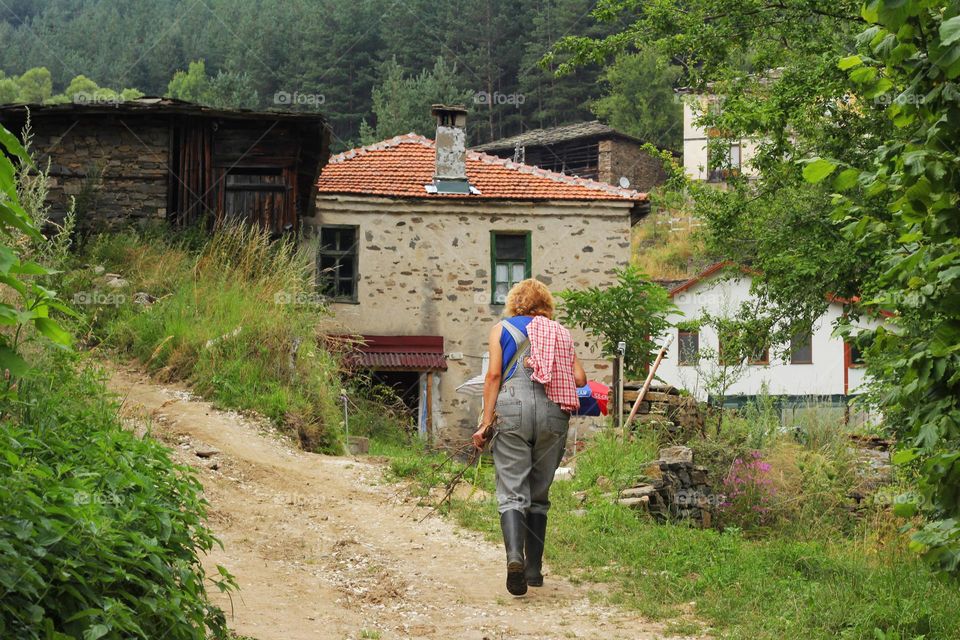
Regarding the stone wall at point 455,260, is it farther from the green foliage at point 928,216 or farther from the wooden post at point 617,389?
the green foliage at point 928,216

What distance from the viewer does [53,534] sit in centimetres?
387

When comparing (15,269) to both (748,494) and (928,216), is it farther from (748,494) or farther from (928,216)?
(748,494)

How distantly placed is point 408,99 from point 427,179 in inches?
805

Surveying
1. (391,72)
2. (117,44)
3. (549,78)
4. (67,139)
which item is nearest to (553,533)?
(67,139)

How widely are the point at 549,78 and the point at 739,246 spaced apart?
3735 centimetres

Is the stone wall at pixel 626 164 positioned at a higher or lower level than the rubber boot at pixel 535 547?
higher

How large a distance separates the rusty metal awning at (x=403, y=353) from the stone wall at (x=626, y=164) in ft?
82.1

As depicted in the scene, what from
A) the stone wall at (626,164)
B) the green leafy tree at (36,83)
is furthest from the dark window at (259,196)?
the green leafy tree at (36,83)

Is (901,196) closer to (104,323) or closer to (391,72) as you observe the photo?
(104,323)

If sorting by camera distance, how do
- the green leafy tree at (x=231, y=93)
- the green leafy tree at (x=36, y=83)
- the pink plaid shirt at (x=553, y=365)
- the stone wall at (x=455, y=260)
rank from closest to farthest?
the pink plaid shirt at (x=553, y=365)
the stone wall at (x=455, y=260)
the green leafy tree at (x=231, y=93)
the green leafy tree at (x=36, y=83)

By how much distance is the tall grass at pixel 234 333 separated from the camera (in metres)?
12.4

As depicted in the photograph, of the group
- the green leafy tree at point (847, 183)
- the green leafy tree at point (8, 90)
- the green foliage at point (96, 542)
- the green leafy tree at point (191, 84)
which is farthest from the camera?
the green leafy tree at point (8, 90)

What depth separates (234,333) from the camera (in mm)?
13180

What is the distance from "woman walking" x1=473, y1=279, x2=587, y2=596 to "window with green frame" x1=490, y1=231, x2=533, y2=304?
16143 mm
